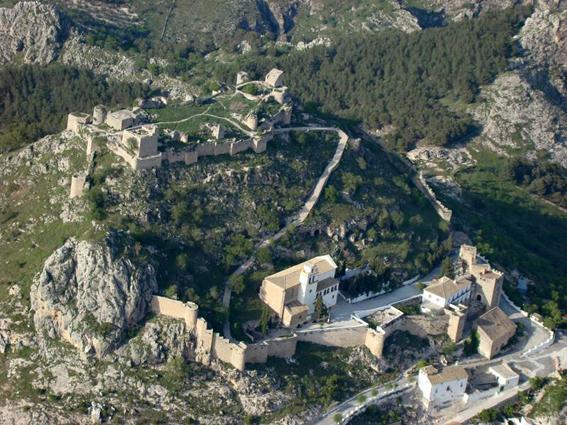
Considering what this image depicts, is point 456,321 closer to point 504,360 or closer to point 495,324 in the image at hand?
point 495,324

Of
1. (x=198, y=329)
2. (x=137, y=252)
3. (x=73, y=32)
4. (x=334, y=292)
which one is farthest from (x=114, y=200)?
(x=73, y=32)

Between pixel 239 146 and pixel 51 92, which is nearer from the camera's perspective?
pixel 239 146

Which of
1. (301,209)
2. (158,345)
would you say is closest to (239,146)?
(301,209)

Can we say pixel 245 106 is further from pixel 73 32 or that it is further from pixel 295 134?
pixel 73 32

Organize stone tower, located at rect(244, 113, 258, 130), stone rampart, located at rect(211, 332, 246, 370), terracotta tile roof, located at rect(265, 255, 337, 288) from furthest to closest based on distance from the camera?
stone tower, located at rect(244, 113, 258, 130) → terracotta tile roof, located at rect(265, 255, 337, 288) → stone rampart, located at rect(211, 332, 246, 370)

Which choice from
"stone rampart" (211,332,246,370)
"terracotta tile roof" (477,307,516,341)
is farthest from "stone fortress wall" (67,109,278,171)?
"terracotta tile roof" (477,307,516,341)

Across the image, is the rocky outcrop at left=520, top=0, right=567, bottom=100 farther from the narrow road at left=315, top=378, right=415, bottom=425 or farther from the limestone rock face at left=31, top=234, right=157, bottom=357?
the limestone rock face at left=31, top=234, right=157, bottom=357
